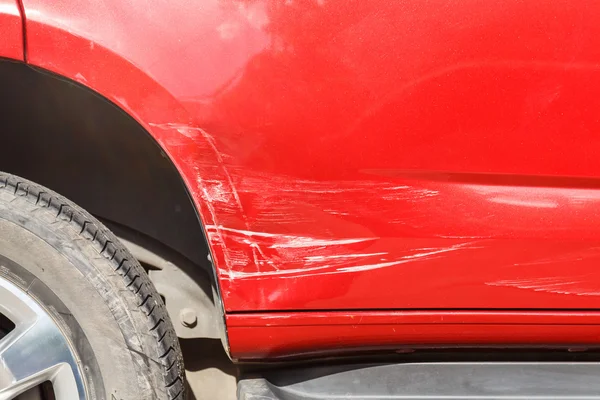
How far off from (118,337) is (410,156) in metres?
0.76

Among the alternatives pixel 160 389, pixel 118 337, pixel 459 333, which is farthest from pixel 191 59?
pixel 459 333

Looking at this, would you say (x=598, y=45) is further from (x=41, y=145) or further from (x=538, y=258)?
(x=41, y=145)

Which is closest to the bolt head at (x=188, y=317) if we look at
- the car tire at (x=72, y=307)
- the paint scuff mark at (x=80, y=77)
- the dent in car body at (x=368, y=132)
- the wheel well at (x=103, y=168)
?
the wheel well at (x=103, y=168)

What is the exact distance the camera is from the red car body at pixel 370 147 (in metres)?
1.27

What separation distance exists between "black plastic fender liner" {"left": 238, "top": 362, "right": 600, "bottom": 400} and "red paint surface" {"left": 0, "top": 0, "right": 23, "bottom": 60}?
88 centimetres

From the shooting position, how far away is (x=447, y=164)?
1.38 m

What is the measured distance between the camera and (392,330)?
1.48 metres

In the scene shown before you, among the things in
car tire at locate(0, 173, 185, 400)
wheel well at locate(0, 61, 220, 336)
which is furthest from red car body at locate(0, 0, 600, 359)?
wheel well at locate(0, 61, 220, 336)

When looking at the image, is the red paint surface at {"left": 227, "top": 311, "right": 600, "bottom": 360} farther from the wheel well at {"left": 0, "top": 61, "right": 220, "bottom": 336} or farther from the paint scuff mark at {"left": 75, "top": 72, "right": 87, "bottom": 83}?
the paint scuff mark at {"left": 75, "top": 72, "right": 87, "bottom": 83}

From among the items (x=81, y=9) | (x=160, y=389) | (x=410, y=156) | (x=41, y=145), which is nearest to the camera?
(x=81, y=9)

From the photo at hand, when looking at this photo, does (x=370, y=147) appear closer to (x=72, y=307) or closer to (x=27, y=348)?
(x=72, y=307)

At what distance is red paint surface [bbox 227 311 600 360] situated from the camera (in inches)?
56.9

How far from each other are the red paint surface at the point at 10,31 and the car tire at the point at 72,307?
323mm

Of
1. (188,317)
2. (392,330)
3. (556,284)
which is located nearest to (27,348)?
(188,317)
